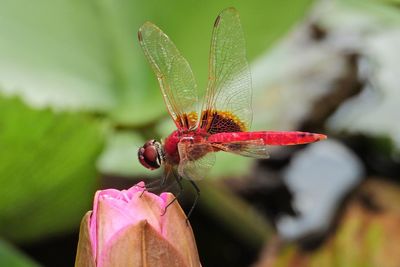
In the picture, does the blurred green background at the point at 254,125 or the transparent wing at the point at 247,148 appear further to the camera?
the blurred green background at the point at 254,125

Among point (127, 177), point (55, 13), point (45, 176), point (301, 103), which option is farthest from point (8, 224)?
point (301, 103)

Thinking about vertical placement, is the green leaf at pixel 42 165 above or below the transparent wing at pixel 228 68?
below

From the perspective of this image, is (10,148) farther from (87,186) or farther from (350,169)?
(350,169)

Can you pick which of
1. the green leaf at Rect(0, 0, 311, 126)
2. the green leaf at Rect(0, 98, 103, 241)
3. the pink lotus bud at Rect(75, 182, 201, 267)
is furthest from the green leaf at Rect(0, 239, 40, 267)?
the pink lotus bud at Rect(75, 182, 201, 267)

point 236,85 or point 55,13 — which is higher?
point 55,13

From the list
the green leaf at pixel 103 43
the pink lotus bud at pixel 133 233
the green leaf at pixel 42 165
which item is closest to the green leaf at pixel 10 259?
the green leaf at pixel 42 165

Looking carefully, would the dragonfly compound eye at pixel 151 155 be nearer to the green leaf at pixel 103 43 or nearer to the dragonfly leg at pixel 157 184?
the dragonfly leg at pixel 157 184
